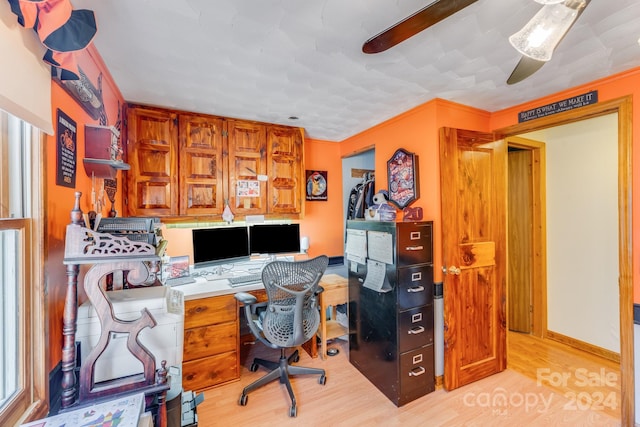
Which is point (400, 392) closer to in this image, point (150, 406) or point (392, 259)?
point (392, 259)

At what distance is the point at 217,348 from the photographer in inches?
82.8

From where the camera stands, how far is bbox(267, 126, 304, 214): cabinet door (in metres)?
2.69

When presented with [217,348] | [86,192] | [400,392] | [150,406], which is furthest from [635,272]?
[86,192]

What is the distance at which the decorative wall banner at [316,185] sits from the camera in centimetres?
323

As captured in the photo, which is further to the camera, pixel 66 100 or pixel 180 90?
pixel 180 90

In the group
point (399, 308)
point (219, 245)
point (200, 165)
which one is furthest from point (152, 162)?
point (399, 308)

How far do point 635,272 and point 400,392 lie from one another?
167 cm

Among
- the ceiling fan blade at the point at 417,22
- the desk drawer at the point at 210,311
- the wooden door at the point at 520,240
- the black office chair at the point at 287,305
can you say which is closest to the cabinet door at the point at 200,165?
the desk drawer at the point at 210,311

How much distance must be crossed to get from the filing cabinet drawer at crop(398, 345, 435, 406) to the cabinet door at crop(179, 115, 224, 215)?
1991 millimetres

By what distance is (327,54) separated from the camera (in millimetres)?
1486

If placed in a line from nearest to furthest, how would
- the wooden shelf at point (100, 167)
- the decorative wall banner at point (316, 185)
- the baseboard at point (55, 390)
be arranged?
1. the baseboard at point (55, 390)
2. the wooden shelf at point (100, 167)
3. the decorative wall banner at point (316, 185)

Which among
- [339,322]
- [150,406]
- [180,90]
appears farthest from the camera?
[339,322]

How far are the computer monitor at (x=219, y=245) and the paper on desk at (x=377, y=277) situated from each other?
46.7 inches

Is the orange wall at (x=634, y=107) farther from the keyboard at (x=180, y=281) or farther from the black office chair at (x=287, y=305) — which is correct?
the keyboard at (x=180, y=281)
